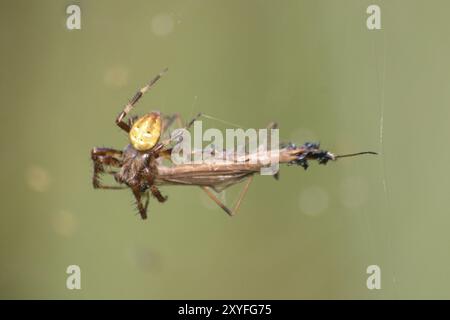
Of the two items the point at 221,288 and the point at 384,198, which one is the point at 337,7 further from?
the point at 221,288

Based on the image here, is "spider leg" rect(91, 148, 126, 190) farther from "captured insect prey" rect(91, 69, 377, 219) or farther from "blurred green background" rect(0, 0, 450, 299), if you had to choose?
"blurred green background" rect(0, 0, 450, 299)

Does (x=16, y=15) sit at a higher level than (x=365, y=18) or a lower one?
higher

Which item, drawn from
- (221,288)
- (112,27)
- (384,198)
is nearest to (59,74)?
(112,27)

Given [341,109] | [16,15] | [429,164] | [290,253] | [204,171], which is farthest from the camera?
[16,15]

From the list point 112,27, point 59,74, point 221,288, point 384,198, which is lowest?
point 221,288

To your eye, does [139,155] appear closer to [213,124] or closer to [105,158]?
[105,158]

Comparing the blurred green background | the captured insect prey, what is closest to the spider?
the captured insect prey
